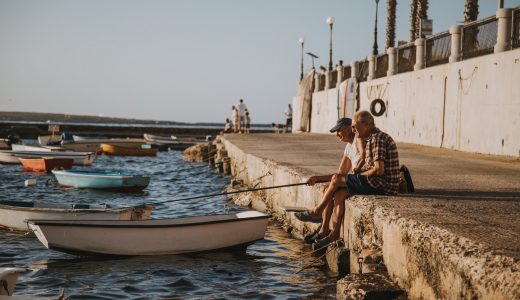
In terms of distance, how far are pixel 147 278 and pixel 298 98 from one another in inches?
1374

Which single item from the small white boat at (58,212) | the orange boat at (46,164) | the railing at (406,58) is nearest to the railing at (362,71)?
the railing at (406,58)

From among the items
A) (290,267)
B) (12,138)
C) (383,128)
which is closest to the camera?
(290,267)

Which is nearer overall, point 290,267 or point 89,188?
point 290,267

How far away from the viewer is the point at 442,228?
6.00m

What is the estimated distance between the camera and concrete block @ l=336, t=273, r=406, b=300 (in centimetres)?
628

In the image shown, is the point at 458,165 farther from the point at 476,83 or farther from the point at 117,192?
the point at 117,192

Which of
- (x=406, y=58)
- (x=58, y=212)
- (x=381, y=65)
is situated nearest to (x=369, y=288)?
(x=58, y=212)

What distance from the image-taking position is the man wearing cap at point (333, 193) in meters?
8.89

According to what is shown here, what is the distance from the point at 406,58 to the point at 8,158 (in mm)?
19717

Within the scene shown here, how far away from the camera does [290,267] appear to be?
9711 mm

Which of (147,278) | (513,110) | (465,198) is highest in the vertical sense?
(513,110)

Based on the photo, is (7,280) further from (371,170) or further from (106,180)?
(106,180)

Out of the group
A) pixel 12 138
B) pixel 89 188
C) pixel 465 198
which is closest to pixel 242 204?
pixel 89 188

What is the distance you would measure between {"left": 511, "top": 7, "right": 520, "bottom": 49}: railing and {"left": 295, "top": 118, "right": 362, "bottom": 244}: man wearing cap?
26.4 feet
